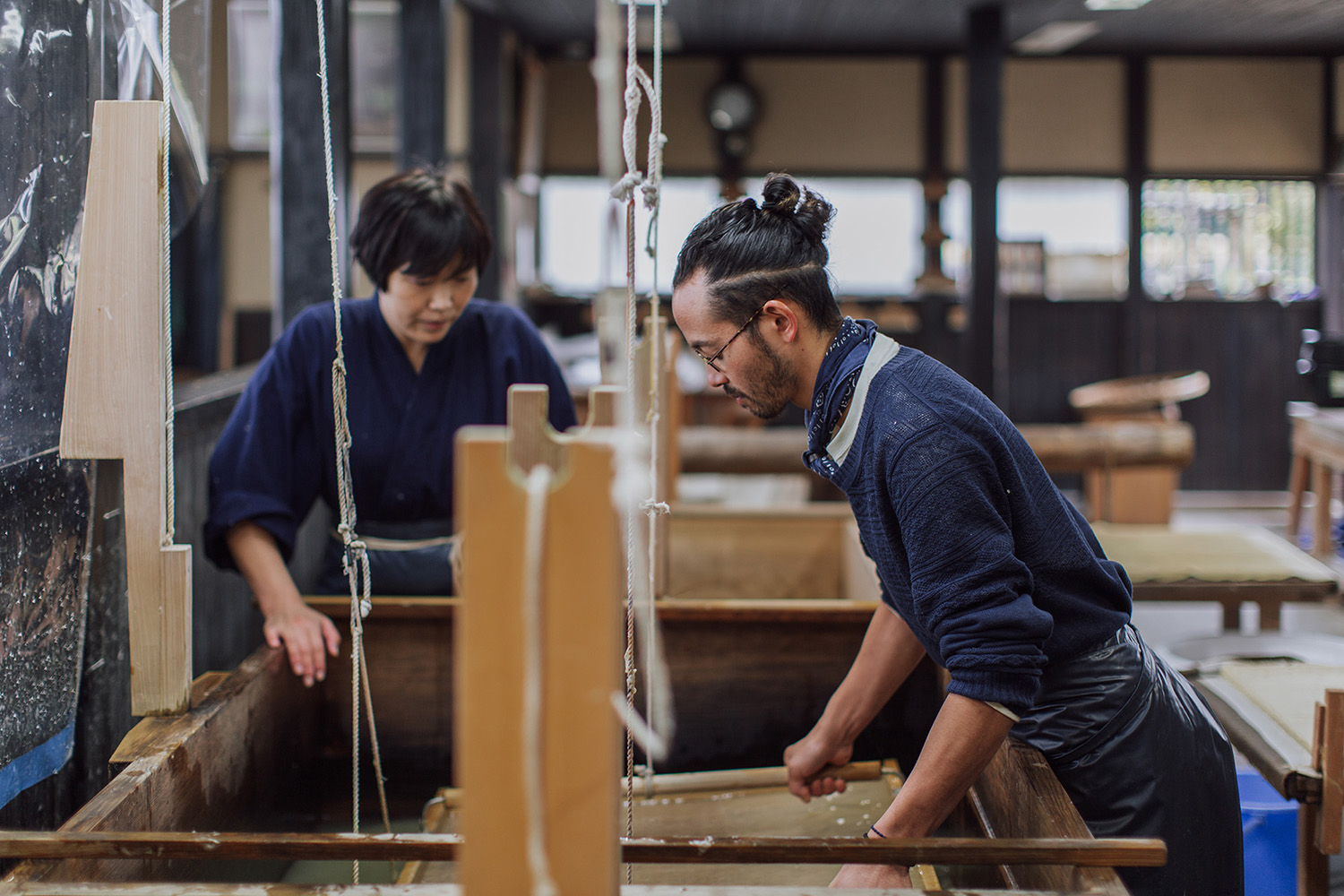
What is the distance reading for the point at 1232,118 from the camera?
7781mm

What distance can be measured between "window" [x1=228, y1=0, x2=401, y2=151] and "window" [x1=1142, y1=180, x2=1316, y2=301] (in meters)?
5.50

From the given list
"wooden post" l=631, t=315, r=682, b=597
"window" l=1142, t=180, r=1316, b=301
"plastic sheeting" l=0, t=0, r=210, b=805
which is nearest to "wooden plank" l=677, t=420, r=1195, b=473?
"wooden post" l=631, t=315, r=682, b=597

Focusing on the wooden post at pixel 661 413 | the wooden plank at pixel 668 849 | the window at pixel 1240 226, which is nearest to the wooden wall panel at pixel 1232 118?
the window at pixel 1240 226

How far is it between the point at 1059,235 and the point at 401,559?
695 centimetres

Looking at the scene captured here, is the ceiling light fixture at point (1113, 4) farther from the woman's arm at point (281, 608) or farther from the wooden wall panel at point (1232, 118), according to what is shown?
the woman's arm at point (281, 608)

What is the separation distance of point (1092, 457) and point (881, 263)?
368cm

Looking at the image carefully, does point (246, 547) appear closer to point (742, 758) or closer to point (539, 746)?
point (742, 758)

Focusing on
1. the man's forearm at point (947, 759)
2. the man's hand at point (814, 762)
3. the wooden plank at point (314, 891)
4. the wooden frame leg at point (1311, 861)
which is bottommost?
the wooden frame leg at point (1311, 861)

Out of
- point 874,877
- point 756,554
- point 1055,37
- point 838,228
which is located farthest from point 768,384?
point 838,228

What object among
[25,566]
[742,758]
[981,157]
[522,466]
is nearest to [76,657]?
[25,566]

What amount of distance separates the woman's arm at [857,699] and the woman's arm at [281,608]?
34.2 inches

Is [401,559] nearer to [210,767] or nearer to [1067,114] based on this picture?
[210,767]

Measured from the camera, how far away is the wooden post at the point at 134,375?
150 cm

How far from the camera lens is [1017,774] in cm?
138
